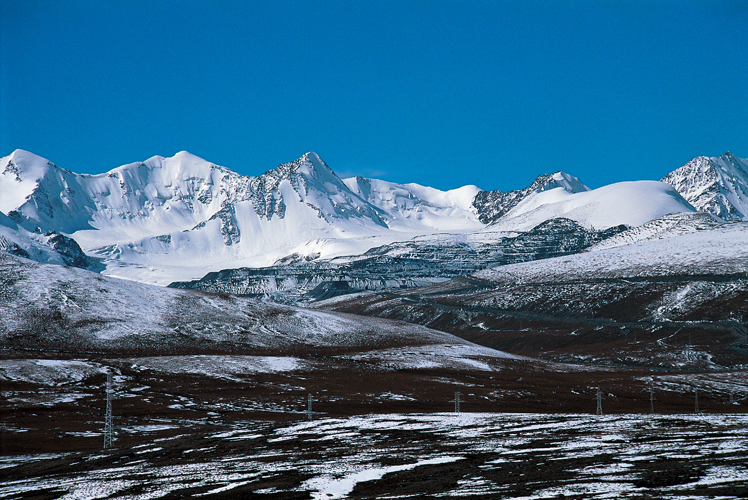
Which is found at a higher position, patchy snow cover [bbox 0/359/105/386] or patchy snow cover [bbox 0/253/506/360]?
patchy snow cover [bbox 0/253/506/360]

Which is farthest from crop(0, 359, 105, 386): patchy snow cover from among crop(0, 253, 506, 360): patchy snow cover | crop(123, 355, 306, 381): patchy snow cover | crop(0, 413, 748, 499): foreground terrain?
crop(0, 413, 748, 499): foreground terrain

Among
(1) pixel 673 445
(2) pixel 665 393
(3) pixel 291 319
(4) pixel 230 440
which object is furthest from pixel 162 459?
(3) pixel 291 319

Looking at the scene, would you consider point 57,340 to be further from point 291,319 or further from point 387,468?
point 387,468

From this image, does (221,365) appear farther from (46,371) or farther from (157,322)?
(157,322)

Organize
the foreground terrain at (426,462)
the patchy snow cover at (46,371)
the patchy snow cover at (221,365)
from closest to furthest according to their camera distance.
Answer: the foreground terrain at (426,462), the patchy snow cover at (46,371), the patchy snow cover at (221,365)

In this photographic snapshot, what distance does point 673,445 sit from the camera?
3659cm

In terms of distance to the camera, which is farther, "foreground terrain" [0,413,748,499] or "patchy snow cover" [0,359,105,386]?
"patchy snow cover" [0,359,105,386]

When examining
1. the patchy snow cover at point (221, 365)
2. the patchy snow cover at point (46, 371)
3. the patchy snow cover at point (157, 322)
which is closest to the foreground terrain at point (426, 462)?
the patchy snow cover at point (46, 371)

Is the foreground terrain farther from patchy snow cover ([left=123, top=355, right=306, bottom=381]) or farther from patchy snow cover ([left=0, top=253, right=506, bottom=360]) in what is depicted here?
patchy snow cover ([left=0, top=253, right=506, bottom=360])

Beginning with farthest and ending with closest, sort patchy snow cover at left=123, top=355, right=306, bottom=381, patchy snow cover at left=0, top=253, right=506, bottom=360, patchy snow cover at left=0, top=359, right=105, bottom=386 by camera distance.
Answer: patchy snow cover at left=0, top=253, right=506, bottom=360, patchy snow cover at left=123, top=355, right=306, bottom=381, patchy snow cover at left=0, top=359, right=105, bottom=386

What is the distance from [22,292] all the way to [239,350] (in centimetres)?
5368

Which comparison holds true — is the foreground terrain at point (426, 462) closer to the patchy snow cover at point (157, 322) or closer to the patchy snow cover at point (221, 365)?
the patchy snow cover at point (221, 365)

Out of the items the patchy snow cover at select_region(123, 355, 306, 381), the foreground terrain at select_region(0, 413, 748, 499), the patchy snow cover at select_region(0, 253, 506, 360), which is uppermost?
the patchy snow cover at select_region(0, 253, 506, 360)

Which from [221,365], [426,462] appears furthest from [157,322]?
[426,462]
